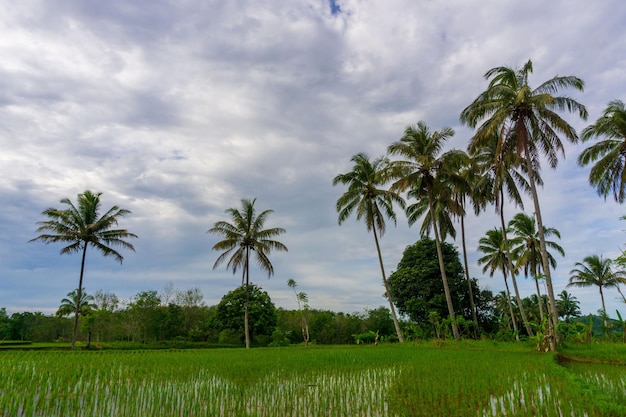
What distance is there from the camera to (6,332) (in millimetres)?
48406

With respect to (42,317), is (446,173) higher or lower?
higher

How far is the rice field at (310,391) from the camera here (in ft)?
17.5

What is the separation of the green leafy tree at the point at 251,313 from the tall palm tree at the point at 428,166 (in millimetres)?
21330

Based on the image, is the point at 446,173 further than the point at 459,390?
Yes

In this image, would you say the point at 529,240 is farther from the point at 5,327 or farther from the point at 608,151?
the point at 5,327

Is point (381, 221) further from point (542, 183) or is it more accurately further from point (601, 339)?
point (601, 339)

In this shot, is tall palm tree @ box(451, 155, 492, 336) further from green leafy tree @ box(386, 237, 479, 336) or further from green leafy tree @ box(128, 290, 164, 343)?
green leafy tree @ box(128, 290, 164, 343)

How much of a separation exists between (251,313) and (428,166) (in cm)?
2403

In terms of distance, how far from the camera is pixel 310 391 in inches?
274

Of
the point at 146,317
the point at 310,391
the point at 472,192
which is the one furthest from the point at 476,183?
the point at 146,317

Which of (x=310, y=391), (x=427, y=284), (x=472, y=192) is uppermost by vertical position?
(x=472, y=192)

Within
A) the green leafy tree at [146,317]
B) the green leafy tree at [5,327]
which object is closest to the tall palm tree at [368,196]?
the green leafy tree at [146,317]

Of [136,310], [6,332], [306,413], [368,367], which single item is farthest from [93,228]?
[6,332]

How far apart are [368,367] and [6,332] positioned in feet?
188
